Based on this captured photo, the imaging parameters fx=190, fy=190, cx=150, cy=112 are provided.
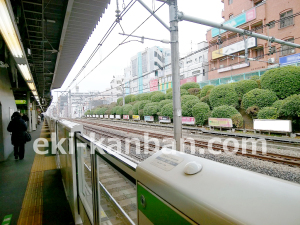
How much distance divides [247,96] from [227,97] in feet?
4.70

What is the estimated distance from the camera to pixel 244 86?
14.4m

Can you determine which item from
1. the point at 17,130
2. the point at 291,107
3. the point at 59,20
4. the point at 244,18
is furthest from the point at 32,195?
the point at 244,18

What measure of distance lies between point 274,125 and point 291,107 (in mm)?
1240

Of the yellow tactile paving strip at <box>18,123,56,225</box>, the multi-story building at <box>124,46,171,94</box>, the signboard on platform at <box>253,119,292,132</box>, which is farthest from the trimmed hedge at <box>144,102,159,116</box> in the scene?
the multi-story building at <box>124,46,171,94</box>

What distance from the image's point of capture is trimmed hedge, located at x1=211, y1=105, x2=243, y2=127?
→ 1228 cm

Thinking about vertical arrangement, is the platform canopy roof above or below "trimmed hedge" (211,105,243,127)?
above

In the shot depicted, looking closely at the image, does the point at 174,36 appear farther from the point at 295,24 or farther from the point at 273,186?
the point at 295,24

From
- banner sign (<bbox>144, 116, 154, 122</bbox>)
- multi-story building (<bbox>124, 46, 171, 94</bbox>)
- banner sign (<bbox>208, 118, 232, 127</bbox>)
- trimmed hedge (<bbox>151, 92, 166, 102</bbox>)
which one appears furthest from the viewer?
multi-story building (<bbox>124, 46, 171, 94</bbox>)

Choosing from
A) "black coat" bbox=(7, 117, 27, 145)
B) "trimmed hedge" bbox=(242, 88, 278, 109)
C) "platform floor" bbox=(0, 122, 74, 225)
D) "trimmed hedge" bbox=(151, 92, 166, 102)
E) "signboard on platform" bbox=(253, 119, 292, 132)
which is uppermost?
"trimmed hedge" bbox=(151, 92, 166, 102)

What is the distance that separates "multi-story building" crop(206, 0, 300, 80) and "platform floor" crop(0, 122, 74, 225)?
1388 cm

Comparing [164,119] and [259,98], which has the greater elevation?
[259,98]

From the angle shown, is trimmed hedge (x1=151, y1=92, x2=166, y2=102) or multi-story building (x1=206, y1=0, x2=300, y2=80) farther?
trimmed hedge (x1=151, y1=92, x2=166, y2=102)

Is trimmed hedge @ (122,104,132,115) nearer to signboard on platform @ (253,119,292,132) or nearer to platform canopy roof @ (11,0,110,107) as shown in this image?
signboard on platform @ (253,119,292,132)

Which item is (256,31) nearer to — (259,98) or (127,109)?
(259,98)
